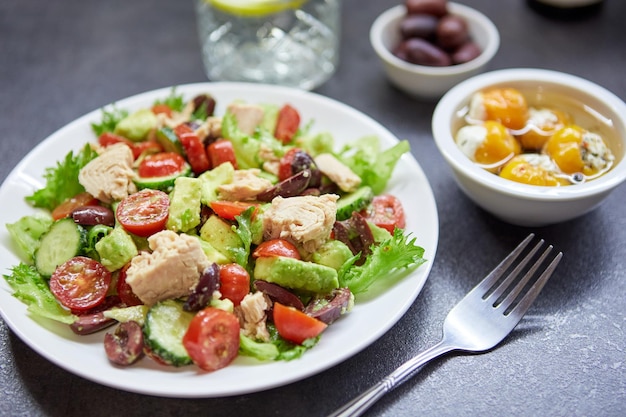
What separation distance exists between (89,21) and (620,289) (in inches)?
135

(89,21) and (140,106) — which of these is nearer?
(140,106)

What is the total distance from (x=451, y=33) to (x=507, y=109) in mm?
778

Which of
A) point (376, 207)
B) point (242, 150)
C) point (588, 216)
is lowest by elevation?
point (588, 216)

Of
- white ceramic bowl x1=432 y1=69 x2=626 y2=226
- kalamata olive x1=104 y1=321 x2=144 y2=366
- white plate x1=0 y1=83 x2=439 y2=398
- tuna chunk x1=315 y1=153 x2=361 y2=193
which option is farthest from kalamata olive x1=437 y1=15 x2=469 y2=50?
kalamata olive x1=104 y1=321 x2=144 y2=366

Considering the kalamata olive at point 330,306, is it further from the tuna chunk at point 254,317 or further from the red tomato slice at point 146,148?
the red tomato slice at point 146,148

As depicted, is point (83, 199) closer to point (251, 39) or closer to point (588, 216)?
point (251, 39)

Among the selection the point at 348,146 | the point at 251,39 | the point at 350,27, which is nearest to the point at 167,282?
the point at 348,146

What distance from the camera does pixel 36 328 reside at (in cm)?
198

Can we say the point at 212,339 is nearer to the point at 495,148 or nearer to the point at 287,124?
the point at 287,124

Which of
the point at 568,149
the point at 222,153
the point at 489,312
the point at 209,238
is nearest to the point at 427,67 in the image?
the point at 568,149

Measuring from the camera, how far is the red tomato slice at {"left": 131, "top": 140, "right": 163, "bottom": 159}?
8.56ft

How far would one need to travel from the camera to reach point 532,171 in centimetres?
242

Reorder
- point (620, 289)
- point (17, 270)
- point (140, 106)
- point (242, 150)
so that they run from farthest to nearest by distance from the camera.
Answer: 1. point (140, 106)
2. point (242, 150)
3. point (620, 289)
4. point (17, 270)

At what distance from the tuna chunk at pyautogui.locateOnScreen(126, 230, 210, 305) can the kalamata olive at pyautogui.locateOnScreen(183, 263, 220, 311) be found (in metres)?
0.05
